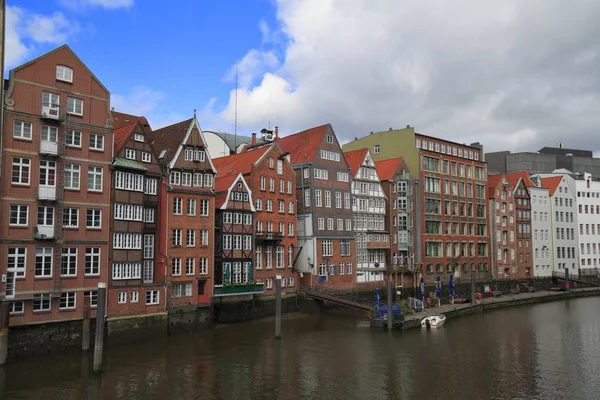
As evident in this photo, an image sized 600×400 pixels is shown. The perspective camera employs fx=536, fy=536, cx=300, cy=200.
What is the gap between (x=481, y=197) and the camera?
311 feet

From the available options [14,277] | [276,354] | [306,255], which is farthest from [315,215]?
[14,277]

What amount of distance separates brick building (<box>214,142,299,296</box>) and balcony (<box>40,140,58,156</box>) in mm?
21715

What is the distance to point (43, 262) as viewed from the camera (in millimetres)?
39469

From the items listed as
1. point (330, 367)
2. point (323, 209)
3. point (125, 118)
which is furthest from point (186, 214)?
point (323, 209)

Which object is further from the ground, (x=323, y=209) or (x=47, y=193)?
(x=323, y=209)

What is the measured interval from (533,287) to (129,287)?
7139cm

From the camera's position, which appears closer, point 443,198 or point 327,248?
point 327,248

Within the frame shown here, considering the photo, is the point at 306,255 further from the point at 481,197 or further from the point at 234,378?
the point at 481,197

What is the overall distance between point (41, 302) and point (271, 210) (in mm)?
27597

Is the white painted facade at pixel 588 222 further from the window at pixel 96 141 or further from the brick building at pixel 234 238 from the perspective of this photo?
the window at pixel 96 141

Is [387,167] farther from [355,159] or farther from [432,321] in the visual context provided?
[432,321]

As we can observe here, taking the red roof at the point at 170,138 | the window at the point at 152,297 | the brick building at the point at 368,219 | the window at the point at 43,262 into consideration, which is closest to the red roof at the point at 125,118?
the red roof at the point at 170,138

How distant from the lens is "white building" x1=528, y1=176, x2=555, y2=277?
102 meters

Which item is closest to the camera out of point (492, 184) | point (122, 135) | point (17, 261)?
point (17, 261)
